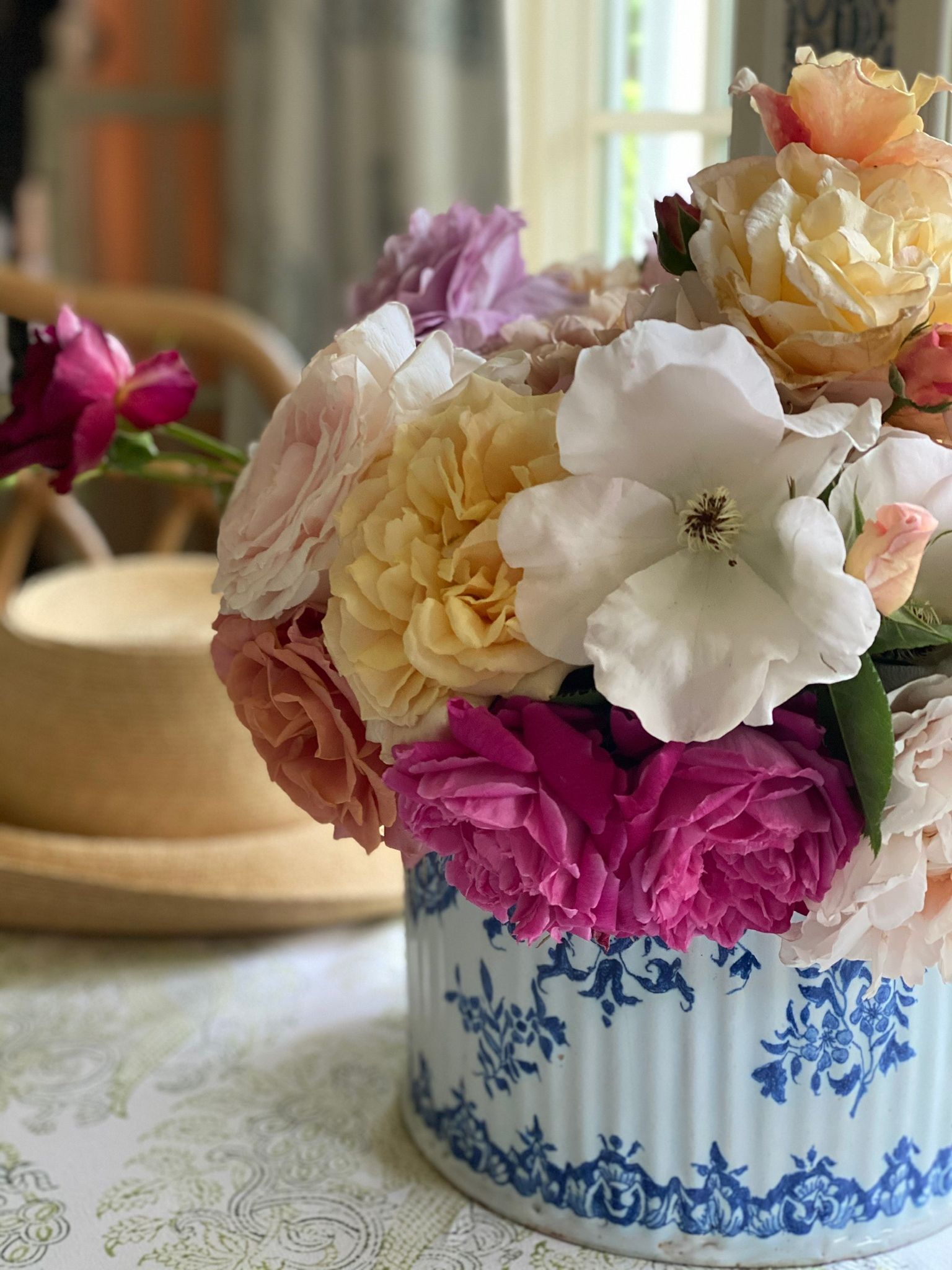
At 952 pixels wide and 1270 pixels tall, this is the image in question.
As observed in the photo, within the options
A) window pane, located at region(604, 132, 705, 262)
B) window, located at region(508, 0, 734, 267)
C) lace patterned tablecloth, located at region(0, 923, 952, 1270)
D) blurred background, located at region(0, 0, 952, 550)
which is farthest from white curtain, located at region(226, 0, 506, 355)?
lace patterned tablecloth, located at region(0, 923, 952, 1270)

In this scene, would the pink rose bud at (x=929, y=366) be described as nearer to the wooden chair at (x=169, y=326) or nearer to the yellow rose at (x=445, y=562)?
the yellow rose at (x=445, y=562)

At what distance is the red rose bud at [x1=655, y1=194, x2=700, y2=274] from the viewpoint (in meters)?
0.37

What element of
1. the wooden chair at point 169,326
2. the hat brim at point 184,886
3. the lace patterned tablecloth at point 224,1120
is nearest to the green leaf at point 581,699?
the lace patterned tablecloth at point 224,1120

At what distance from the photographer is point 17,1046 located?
60 cm

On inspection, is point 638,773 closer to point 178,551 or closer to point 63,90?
point 178,551

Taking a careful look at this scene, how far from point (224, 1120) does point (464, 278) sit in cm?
35

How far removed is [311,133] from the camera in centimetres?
151

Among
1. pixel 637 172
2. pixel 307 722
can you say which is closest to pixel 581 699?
pixel 307 722

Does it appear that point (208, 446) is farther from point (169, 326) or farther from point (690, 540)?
point (169, 326)

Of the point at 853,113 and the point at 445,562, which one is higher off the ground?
the point at 853,113

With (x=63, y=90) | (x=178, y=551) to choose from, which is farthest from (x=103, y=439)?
(x=63, y=90)

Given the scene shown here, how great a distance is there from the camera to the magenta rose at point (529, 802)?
34 centimetres

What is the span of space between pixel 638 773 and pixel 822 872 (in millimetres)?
57

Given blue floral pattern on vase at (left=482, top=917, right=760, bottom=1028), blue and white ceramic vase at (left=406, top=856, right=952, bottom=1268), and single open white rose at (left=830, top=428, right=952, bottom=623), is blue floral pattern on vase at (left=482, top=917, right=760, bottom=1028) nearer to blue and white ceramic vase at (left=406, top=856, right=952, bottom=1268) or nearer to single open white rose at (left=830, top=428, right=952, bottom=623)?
blue and white ceramic vase at (left=406, top=856, right=952, bottom=1268)
